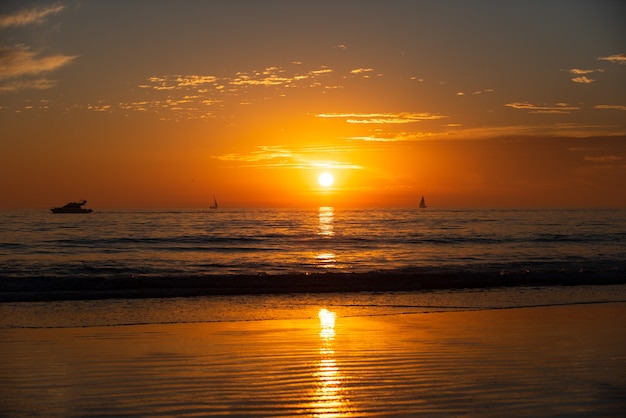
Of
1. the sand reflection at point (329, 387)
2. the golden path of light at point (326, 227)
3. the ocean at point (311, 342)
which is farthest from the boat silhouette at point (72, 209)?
the sand reflection at point (329, 387)

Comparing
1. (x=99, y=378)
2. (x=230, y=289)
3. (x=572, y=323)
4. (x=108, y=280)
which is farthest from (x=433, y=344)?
(x=108, y=280)

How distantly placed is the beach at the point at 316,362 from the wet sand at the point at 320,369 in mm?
23

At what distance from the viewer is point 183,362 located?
930 cm

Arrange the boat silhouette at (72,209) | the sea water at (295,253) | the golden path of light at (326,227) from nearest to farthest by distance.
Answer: the sea water at (295,253) < the golden path of light at (326,227) < the boat silhouette at (72,209)

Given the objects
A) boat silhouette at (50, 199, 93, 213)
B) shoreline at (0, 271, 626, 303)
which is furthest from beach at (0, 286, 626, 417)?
boat silhouette at (50, 199, 93, 213)

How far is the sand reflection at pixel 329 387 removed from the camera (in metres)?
6.88

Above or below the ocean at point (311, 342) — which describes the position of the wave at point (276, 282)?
below

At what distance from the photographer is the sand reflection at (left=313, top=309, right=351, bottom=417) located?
688 cm

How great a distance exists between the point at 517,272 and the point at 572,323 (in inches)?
580

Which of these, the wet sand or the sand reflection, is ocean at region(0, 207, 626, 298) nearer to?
the wet sand

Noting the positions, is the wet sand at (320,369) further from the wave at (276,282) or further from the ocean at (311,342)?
the wave at (276,282)

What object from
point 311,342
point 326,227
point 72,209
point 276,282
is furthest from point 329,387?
point 72,209

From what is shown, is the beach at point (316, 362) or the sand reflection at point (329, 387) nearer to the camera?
the sand reflection at point (329, 387)

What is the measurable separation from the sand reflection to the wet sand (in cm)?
2
